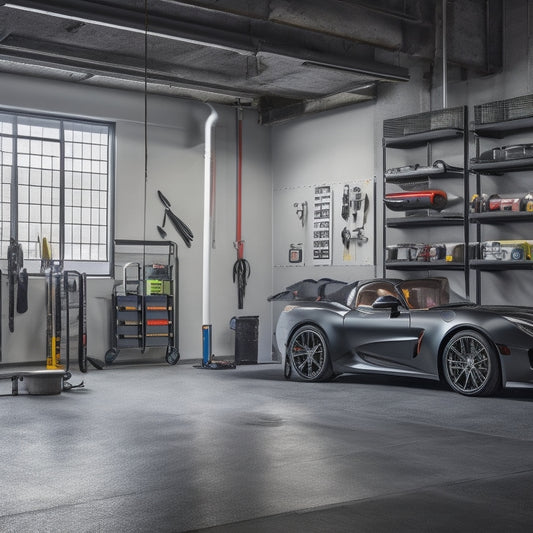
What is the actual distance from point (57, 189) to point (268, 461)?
8.00 m

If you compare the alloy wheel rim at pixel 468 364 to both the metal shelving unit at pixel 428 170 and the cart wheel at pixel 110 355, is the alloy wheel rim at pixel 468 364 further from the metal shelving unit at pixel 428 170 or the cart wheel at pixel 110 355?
the cart wheel at pixel 110 355

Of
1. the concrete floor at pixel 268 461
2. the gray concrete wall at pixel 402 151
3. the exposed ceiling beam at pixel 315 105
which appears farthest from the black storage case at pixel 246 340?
the concrete floor at pixel 268 461

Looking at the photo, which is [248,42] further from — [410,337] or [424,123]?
[410,337]

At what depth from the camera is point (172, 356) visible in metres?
12.7

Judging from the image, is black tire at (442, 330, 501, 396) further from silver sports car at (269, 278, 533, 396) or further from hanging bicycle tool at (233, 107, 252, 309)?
hanging bicycle tool at (233, 107, 252, 309)

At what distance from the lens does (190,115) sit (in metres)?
13.7

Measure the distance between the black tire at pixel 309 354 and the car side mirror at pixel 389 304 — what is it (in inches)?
36.2

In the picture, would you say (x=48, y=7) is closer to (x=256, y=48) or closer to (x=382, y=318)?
(x=256, y=48)

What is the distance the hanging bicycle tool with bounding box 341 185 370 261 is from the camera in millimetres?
12555

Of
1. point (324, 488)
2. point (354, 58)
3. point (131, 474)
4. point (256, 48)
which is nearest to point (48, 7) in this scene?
point (256, 48)

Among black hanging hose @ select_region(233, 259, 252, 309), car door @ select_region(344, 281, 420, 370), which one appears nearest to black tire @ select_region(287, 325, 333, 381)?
car door @ select_region(344, 281, 420, 370)

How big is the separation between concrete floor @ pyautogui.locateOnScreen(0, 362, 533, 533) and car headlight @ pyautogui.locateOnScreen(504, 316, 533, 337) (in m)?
0.65

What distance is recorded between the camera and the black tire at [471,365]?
8.27 meters

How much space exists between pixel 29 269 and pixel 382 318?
17.2 feet
